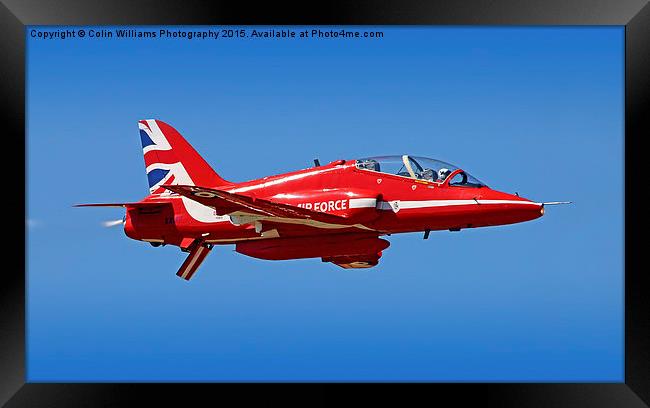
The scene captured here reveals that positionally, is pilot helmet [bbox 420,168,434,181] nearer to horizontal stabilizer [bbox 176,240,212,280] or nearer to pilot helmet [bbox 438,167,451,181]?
pilot helmet [bbox 438,167,451,181]

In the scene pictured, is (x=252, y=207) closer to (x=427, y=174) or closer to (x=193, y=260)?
(x=193, y=260)

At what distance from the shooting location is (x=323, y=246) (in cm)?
2491

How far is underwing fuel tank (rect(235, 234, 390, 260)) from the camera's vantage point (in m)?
24.9

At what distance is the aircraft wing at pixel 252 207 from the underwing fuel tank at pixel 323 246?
0.78 metres

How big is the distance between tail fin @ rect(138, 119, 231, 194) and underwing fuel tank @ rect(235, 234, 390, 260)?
1968 millimetres

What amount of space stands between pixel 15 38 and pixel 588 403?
35.0ft

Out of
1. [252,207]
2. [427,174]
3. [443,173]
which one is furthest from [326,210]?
[443,173]

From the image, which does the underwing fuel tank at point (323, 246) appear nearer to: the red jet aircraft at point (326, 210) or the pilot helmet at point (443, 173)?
the red jet aircraft at point (326, 210)

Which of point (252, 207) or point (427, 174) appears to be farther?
point (427, 174)

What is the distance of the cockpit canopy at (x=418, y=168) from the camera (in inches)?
949

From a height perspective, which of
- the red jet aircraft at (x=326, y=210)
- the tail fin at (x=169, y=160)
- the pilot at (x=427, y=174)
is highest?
the tail fin at (x=169, y=160)

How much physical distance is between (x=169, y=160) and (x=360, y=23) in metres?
5.90

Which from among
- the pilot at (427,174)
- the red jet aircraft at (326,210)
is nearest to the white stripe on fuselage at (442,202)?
the red jet aircraft at (326,210)

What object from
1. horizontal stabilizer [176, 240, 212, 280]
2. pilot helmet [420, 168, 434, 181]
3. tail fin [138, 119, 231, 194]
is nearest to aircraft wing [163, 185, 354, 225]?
pilot helmet [420, 168, 434, 181]
